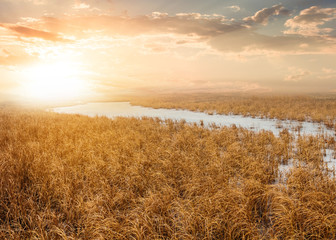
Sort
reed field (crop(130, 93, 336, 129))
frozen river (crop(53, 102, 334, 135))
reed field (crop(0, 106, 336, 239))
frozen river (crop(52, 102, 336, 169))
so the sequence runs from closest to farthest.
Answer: reed field (crop(0, 106, 336, 239)), frozen river (crop(52, 102, 336, 169)), frozen river (crop(53, 102, 334, 135)), reed field (crop(130, 93, 336, 129))

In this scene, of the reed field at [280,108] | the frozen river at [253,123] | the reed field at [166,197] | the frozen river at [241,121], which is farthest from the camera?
the reed field at [280,108]

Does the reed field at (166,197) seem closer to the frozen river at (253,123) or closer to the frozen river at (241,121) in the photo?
the frozen river at (253,123)

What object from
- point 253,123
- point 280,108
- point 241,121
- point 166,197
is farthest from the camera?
point 280,108

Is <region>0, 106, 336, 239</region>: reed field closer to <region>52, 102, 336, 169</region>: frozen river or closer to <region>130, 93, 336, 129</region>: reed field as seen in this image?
<region>52, 102, 336, 169</region>: frozen river

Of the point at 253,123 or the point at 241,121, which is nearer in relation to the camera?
the point at 253,123

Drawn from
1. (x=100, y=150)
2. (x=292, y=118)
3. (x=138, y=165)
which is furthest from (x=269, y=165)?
(x=292, y=118)

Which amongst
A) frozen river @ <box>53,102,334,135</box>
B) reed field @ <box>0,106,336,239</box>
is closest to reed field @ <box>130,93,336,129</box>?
frozen river @ <box>53,102,334,135</box>

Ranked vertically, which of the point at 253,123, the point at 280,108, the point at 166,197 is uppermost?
the point at 280,108

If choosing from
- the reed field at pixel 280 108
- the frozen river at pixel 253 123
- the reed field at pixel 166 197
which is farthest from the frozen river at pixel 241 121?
the reed field at pixel 166 197

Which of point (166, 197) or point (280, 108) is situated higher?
point (280, 108)

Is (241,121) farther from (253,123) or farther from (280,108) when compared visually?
(280,108)

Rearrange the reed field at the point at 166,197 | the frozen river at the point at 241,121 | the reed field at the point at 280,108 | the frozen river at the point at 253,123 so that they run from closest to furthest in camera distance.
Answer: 1. the reed field at the point at 166,197
2. the frozen river at the point at 253,123
3. the frozen river at the point at 241,121
4. the reed field at the point at 280,108

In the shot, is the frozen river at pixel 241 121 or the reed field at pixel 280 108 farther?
the reed field at pixel 280 108

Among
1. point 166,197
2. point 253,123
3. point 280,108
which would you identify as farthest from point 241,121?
point 166,197
